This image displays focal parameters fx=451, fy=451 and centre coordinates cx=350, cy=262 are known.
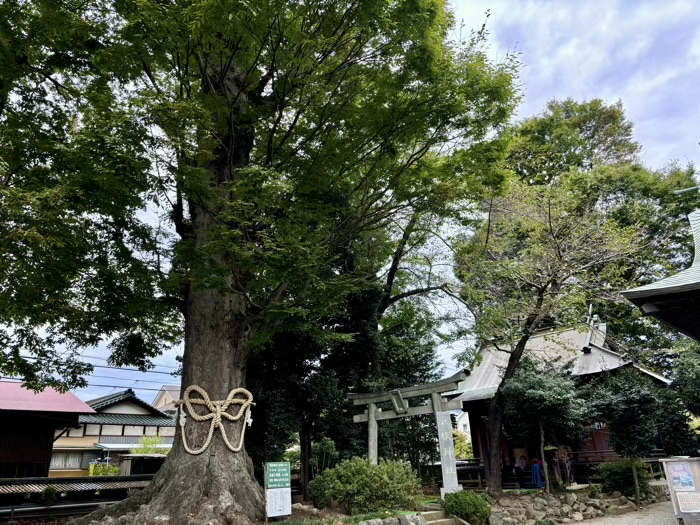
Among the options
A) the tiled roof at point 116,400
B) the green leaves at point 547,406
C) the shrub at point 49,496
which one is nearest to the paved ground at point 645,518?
the green leaves at point 547,406

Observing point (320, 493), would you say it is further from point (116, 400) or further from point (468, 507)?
point (116, 400)

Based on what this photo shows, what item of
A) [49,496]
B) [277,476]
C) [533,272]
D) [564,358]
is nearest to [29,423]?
[49,496]

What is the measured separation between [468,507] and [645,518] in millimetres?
4647

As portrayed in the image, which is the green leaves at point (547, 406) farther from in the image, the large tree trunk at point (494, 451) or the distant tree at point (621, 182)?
the distant tree at point (621, 182)

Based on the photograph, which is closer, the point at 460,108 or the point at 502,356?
the point at 460,108

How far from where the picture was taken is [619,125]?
2716cm

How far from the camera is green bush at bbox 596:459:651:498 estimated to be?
12586 mm

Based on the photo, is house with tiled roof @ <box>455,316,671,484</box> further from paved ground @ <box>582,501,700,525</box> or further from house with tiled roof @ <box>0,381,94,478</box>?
house with tiled roof @ <box>0,381,94,478</box>

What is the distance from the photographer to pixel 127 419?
74.4 feet

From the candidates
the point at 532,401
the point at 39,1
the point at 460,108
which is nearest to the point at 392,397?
the point at 532,401

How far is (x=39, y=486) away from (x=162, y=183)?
31.4 feet

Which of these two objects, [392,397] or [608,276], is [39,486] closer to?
[392,397]

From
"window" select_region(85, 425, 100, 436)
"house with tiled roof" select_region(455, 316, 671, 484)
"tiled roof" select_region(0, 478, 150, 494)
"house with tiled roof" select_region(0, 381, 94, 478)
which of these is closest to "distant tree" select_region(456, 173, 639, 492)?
"house with tiled roof" select_region(455, 316, 671, 484)

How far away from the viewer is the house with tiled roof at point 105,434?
878 inches
